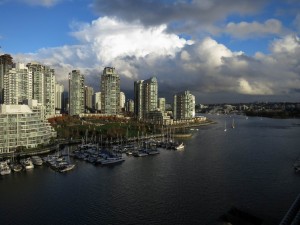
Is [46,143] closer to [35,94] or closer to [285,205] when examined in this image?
[285,205]

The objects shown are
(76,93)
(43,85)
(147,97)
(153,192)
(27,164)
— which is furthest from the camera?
(147,97)

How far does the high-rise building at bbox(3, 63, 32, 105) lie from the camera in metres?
48.9

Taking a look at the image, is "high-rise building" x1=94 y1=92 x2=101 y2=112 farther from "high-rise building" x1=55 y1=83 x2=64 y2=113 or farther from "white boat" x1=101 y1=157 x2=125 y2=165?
"white boat" x1=101 y1=157 x2=125 y2=165

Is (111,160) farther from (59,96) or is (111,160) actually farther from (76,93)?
(59,96)

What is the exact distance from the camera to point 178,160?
24953 mm

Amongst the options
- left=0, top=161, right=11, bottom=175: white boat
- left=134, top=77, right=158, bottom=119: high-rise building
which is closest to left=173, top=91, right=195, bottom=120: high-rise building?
left=134, top=77, right=158, bottom=119: high-rise building

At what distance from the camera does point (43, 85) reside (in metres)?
52.4

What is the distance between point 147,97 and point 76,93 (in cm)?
1401

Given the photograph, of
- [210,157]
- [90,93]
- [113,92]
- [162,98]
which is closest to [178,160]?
[210,157]

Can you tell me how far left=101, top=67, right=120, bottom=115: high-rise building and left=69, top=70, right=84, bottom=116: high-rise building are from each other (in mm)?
4444

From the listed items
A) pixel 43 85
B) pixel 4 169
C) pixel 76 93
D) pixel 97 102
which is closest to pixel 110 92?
pixel 76 93

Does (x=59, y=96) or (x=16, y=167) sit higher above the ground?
(x=59, y=96)

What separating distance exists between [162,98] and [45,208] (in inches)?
2601

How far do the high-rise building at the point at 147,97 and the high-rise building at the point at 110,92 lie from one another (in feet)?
19.9
